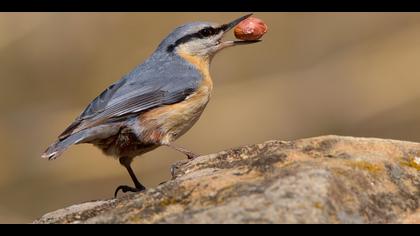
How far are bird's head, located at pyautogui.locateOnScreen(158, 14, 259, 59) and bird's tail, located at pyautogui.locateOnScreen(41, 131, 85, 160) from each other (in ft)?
5.05

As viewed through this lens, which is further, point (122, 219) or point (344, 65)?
point (344, 65)

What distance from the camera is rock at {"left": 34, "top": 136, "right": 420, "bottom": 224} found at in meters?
3.89

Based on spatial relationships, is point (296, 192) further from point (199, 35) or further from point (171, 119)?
point (199, 35)

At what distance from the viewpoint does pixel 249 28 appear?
7605 mm

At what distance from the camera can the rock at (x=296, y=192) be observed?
3.89m

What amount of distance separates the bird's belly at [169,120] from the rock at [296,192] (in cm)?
187

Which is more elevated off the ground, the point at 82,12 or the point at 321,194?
the point at 82,12

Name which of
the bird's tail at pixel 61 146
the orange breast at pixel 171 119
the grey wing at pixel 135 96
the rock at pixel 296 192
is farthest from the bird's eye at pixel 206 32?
the rock at pixel 296 192

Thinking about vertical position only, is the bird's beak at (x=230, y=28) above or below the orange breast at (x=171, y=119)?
above

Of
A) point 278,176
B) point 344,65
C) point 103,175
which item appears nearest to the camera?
point 278,176

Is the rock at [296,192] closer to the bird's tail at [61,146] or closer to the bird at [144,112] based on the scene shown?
the bird's tail at [61,146]

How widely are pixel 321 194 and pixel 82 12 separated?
860 centimetres
